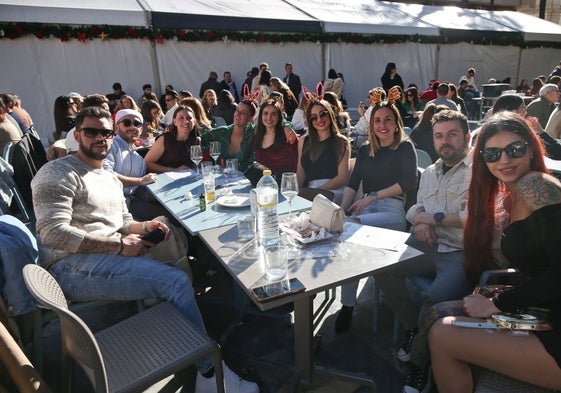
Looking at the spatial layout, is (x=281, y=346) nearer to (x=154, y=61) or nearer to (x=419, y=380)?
(x=419, y=380)

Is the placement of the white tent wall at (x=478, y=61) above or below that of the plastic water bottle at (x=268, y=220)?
above

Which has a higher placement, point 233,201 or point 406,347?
point 233,201

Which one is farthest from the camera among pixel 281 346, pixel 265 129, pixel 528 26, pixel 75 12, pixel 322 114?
pixel 528 26

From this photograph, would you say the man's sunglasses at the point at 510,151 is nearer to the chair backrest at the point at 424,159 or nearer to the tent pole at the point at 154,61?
the chair backrest at the point at 424,159

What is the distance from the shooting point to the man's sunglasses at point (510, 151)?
1.86 m

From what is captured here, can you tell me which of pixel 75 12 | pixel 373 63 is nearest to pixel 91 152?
pixel 75 12

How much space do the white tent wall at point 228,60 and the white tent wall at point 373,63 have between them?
0.83 m

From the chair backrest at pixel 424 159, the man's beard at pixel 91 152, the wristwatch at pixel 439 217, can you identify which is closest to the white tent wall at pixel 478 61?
the chair backrest at pixel 424 159

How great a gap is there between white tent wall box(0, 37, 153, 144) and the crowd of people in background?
15.8 feet

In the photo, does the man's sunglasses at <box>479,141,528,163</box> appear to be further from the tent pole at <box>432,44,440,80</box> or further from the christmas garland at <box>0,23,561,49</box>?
the tent pole at <box>432,44,440,80</box>

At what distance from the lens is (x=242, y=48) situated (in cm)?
1153

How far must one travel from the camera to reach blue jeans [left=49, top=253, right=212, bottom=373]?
220 cm

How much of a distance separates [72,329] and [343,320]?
6.08 ft

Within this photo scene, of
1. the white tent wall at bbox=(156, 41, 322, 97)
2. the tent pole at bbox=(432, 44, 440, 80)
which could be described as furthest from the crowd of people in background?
the tent pole at bbox=(432, 44, 440, 80)
